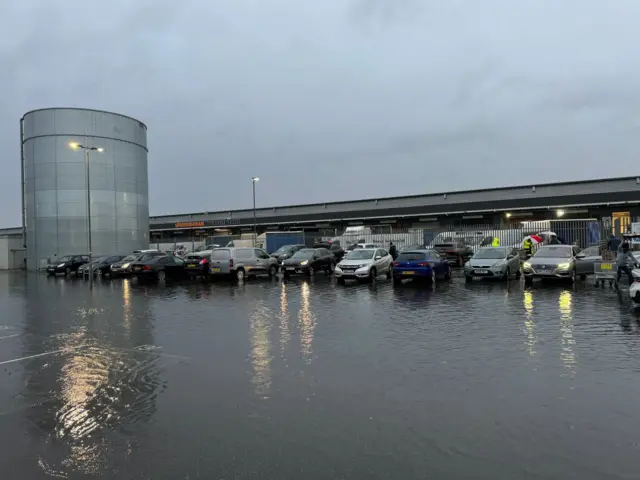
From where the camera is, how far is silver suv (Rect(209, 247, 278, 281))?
25.0 metres

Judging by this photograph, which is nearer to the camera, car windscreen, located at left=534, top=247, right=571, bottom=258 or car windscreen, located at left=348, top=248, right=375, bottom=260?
car windscreen, located at left=534, top=247, right=571, bottom=258

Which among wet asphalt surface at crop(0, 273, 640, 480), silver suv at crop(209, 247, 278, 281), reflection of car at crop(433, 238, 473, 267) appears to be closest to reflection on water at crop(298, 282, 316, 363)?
wet asphalt surface at crop(0, 273, 640, 480)

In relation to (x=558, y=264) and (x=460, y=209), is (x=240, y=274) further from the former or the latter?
(x=460, y=209)

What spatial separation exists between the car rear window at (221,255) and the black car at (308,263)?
3.04 metres

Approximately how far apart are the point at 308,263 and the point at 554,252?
1195 centimetres

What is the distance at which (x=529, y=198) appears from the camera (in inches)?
1962

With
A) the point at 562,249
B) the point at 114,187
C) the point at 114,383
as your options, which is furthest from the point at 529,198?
the point at 114,383

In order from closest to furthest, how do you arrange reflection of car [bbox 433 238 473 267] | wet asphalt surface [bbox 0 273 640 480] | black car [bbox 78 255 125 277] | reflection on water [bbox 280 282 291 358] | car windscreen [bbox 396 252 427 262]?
wet asphalt surface [bbox 0 273 640 480], reflection on water [bbox 280 282 291 358], car windscreen [bbox 396 252 427 262], reflection of car [bbox 433 238 473 267], black car [bbox 78 255 125 277]

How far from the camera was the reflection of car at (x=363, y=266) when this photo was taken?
21578 mm

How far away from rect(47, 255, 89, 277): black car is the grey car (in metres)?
30.2

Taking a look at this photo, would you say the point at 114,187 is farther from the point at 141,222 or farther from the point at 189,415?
the point at 189,415

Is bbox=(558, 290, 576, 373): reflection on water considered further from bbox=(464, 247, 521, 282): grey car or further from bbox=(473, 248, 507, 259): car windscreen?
bbox=(473, 248, 507, 259): car windscreen

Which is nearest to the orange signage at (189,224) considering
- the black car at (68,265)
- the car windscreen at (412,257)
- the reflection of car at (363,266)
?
the black car at (68,265)

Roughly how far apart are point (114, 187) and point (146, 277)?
70.4 feet
